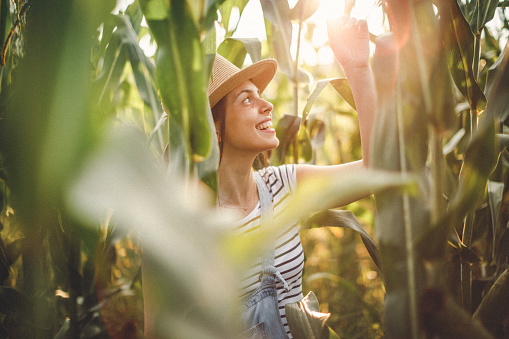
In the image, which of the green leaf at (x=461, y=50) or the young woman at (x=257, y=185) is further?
the young woman at (x=257, y=185)

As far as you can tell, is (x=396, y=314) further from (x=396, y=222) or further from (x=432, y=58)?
(x=432, y=58)

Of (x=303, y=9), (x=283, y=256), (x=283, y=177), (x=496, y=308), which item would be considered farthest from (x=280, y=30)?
(x=496, y=308)

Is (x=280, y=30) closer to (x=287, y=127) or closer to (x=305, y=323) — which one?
(x=287, y=127)

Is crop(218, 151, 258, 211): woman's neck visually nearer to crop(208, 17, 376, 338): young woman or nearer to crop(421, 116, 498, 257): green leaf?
crop(208, 17, 376, 338): young woman

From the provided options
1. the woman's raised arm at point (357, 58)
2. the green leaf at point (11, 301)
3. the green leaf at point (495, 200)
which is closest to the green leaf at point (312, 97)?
the woman's raised arm at point (357, 58)

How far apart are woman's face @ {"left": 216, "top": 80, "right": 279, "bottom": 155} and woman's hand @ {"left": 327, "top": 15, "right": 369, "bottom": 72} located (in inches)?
10.7

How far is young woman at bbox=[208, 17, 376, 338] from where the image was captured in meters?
0.73

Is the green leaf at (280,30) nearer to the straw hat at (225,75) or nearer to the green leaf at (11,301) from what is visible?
the straw hat at (225,75)

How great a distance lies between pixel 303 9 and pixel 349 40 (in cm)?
20

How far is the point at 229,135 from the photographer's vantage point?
843 mm

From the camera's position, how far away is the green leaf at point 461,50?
383 millimetres

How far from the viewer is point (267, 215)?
80 centimetres

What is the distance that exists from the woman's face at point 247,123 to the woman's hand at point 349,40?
27 centimetres

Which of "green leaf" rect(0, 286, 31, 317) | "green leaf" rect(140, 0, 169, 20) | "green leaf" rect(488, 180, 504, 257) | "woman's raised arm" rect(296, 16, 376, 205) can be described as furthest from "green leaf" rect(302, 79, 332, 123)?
"green leaf" rect(0, 286, 31, 317)
